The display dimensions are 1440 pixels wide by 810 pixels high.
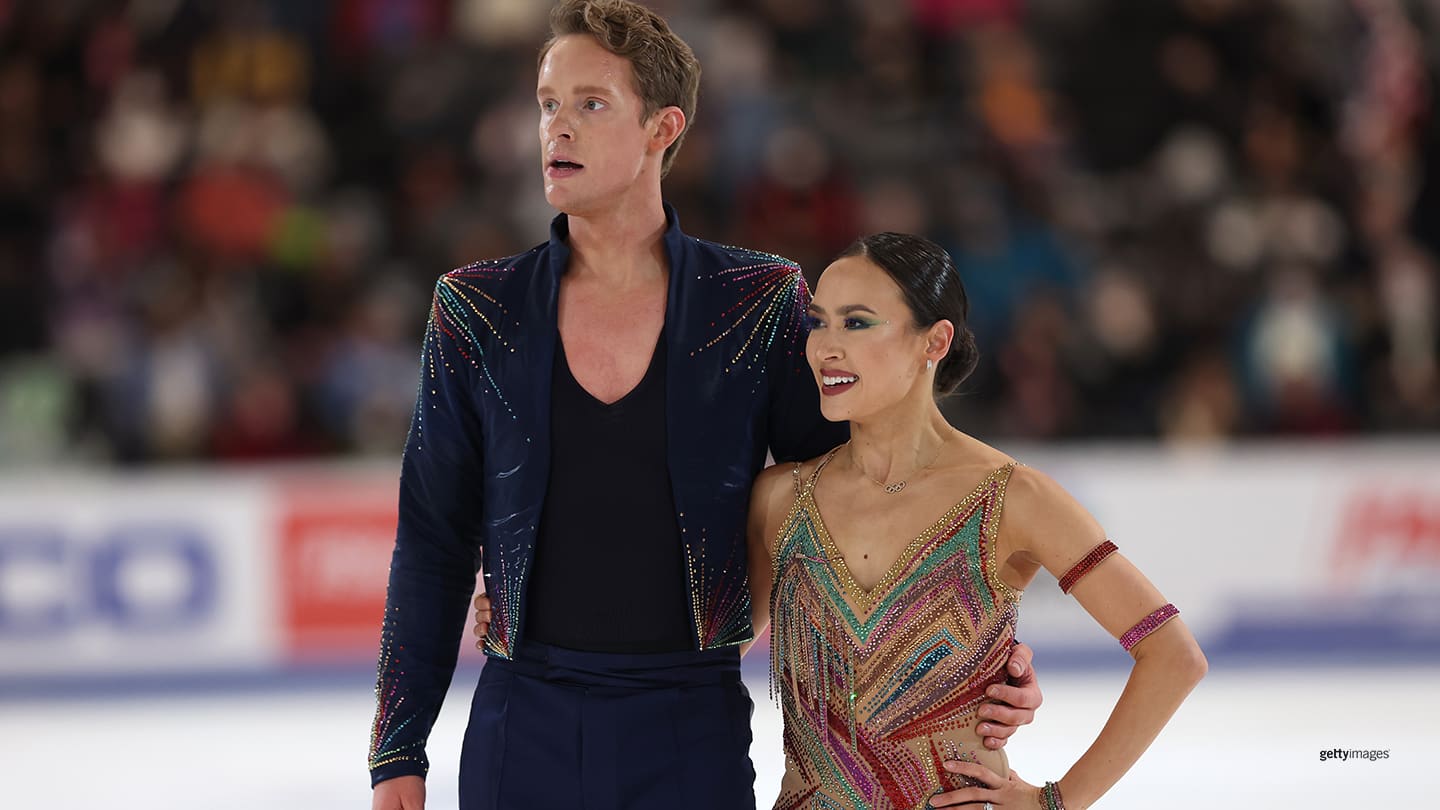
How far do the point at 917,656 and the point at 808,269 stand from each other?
18.7 feet

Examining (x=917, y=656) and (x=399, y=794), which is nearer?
(x=917, y=656)

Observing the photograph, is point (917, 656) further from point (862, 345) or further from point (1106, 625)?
point (862, 345)

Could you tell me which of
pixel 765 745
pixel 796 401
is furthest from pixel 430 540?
pixel 765 745

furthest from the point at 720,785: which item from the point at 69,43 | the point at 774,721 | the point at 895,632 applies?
the point at 69,43

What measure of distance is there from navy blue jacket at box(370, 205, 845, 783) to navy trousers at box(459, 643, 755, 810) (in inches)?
2.9

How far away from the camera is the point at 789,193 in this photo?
8391 millimetres

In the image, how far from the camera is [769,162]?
28.1 feet

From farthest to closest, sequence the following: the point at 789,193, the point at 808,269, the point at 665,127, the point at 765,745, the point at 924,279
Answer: the point at 789,193, the point at 808,269, the point at 765,745, the point at 665,127, the point at 924,279

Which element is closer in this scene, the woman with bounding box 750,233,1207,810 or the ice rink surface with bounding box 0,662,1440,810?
the woman with bounding box 750,233,1207,810

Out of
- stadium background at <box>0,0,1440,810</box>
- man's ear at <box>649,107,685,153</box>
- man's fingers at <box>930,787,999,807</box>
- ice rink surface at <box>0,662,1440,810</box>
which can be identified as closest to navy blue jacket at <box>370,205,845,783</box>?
man's ear at <box>649,107,685,153</box>

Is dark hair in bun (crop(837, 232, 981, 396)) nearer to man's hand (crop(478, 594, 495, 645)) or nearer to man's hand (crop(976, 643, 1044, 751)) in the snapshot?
man's hand (crop(976, 643, 1044, 751))

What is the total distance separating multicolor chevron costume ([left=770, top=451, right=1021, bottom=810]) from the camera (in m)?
2.48

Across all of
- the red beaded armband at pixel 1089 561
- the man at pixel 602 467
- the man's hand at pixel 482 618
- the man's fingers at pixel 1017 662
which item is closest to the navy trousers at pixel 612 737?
the man at pixel 602 467

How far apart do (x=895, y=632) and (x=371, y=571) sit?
4.84 metres
